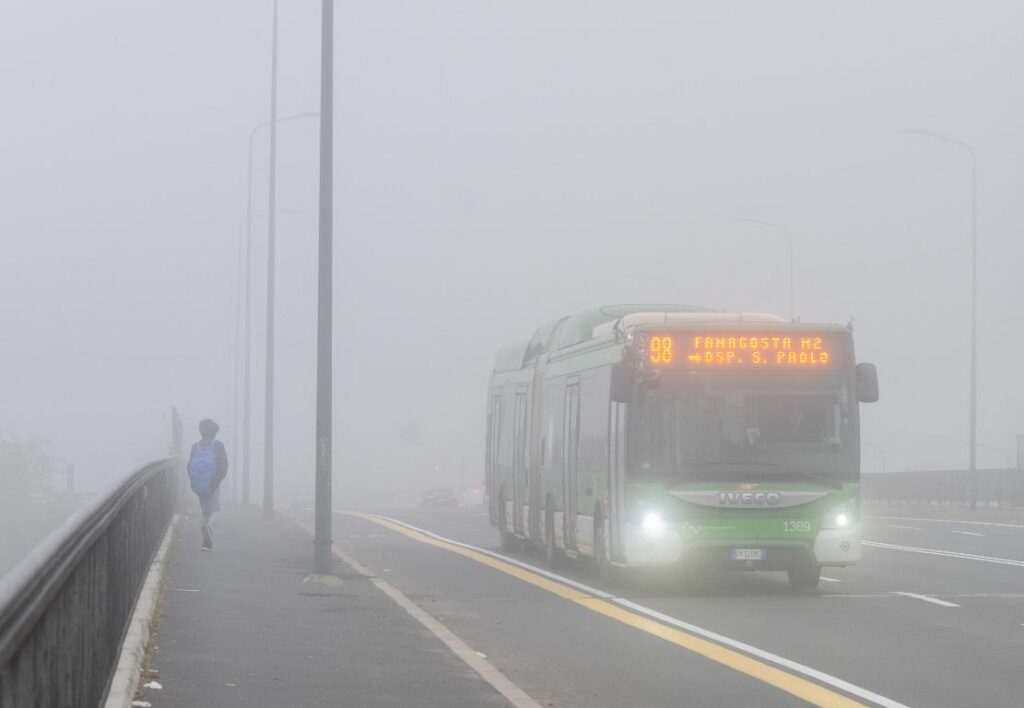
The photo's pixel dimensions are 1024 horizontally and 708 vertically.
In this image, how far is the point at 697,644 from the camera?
14.7 meters

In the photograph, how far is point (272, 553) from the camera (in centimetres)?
2583

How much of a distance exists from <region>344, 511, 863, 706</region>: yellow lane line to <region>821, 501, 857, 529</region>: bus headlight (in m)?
2.47

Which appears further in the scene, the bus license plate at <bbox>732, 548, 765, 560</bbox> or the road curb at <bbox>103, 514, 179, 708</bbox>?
the bus license plate at <bbox>732, 548, 765, 560</bbox>

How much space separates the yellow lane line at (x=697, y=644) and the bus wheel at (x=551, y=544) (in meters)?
0.40

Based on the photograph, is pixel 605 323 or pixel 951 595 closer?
pixel 951 595

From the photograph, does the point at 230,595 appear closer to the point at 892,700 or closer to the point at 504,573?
the point at 504,573

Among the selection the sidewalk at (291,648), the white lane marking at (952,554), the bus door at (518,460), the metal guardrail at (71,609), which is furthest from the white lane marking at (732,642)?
the white lane marking at (952,554)

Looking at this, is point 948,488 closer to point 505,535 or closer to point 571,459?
point 505,535

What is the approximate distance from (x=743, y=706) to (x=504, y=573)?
11880mm

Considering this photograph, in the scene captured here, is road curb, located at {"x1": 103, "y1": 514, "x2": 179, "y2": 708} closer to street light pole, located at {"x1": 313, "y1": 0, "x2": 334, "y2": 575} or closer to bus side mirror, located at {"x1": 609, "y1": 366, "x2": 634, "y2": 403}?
street light pole, located at {"x1": 313, "y1": 0, "x2": 334, "y2": 575}

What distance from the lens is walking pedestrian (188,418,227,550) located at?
25.1 meters

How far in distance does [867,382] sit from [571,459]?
440 cm

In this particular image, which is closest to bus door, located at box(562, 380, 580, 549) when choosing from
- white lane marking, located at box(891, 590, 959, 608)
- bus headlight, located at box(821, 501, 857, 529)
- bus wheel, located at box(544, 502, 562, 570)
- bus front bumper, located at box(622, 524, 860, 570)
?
bus wheel, located at box(544, 502, 562, 570)

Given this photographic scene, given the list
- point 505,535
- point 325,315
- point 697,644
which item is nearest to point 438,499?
point 505,535
